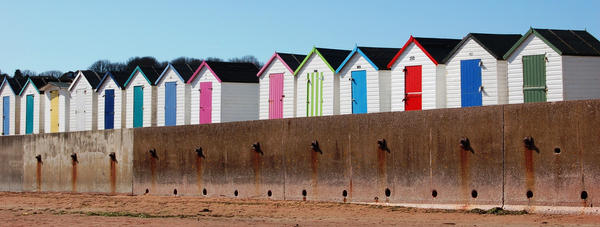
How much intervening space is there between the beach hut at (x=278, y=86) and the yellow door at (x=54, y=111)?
14229 mm

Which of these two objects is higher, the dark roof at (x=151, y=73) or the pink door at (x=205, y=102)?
the dark roof at (x=151, y=73)

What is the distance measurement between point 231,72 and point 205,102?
1.57 m

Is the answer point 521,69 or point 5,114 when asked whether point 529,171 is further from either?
point 5,114

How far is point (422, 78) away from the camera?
2630 cm

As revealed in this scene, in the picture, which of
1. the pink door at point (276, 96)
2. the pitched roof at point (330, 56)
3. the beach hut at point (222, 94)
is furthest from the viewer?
the beach hut at point (222, 94)

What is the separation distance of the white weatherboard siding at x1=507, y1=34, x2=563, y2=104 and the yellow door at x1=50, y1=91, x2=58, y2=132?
24523mm

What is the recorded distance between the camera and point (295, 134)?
20141 mm

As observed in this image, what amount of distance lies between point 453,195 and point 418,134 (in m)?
1.51

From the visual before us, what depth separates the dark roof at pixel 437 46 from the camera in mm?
26109

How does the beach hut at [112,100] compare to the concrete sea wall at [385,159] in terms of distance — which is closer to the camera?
the concrete sea wall at [385,159]

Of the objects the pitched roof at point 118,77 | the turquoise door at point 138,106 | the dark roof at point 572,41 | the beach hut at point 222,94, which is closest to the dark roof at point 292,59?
the beach hut at point 222,94

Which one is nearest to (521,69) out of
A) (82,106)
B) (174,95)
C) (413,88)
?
(413,88)

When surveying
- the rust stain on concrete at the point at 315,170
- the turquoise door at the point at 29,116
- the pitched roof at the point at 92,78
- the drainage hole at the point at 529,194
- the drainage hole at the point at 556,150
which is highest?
the pitched roof at the point at 92,78

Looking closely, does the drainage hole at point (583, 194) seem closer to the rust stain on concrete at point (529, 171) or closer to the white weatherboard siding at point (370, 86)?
the rust stain on concrete at point (529, 171)
